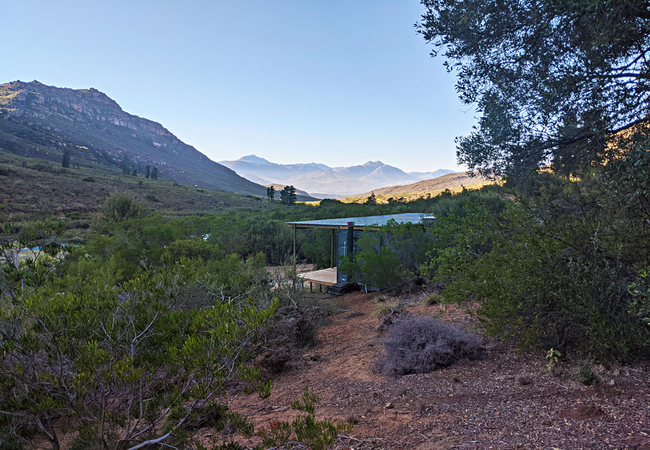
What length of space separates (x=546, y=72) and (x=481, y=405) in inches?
177

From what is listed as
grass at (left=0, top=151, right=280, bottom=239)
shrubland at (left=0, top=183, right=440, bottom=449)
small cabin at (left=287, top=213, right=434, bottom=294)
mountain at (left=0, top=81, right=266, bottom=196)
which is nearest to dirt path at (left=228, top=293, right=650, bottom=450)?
shrubland at (left=0, top=183, right=440, bottom=449)

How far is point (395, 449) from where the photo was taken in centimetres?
296

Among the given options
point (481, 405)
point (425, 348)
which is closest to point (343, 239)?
point (425, 348)

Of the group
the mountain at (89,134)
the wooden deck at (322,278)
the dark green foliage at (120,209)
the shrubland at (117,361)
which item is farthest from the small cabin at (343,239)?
the mountain at (89,134)

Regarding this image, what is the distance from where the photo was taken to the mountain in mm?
98438

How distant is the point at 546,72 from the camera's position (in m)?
5.41

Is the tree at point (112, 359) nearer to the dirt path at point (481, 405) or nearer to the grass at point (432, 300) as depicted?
the dirt path at point (481, 405)

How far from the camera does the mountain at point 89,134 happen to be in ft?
323

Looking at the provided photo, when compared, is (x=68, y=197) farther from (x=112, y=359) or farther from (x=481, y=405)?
(x=481, y=405)

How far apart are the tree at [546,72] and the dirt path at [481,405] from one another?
3.02 m

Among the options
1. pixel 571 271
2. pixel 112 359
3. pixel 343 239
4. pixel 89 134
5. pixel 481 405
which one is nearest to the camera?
pixel 112 359

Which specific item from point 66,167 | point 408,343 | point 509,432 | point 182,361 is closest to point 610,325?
point 509,432

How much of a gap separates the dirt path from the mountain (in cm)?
9037

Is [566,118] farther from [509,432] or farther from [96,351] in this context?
[96,351]
